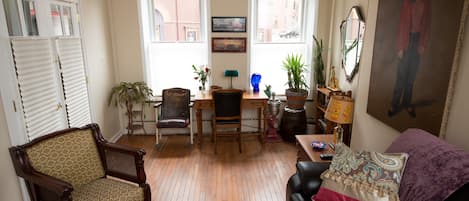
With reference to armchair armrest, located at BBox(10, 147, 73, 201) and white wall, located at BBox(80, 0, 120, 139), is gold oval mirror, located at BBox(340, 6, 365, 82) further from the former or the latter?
white wall, located at BBox(80, 0, 120, 139)

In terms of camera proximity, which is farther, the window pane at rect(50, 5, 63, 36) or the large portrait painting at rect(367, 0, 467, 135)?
the window pane at rect(50, 5, 63, 36)

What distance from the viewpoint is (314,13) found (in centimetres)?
409

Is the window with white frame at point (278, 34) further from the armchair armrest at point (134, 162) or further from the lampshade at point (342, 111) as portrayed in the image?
the armchair armrest at point (134, 162)

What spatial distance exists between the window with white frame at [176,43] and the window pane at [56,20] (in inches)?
61.1

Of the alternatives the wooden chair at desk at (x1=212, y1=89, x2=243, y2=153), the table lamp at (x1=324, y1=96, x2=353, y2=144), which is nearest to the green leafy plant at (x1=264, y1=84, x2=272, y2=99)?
the wooden chair at desk at (x1=212, y1=89, x2=243, y2=153)

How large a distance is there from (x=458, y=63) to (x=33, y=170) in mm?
2707

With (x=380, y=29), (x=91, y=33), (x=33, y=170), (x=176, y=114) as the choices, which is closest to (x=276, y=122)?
(x=176, y=114)

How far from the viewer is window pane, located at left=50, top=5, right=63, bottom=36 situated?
2.64 m

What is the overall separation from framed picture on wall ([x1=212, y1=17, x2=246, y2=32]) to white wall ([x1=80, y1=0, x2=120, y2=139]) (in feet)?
5.07

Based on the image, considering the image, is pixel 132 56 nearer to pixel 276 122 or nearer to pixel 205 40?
pixel 205 40

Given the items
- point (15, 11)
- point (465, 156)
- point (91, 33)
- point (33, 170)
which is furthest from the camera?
point (91, 33)

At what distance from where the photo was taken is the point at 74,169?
2.06m

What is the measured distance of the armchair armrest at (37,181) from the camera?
170cm

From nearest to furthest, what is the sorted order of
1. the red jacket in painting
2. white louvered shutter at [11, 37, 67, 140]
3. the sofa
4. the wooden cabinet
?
the sofa → the red jacket in painting → white louvered shutter at [11, 37, 67, 140] → the wooden cabinet
